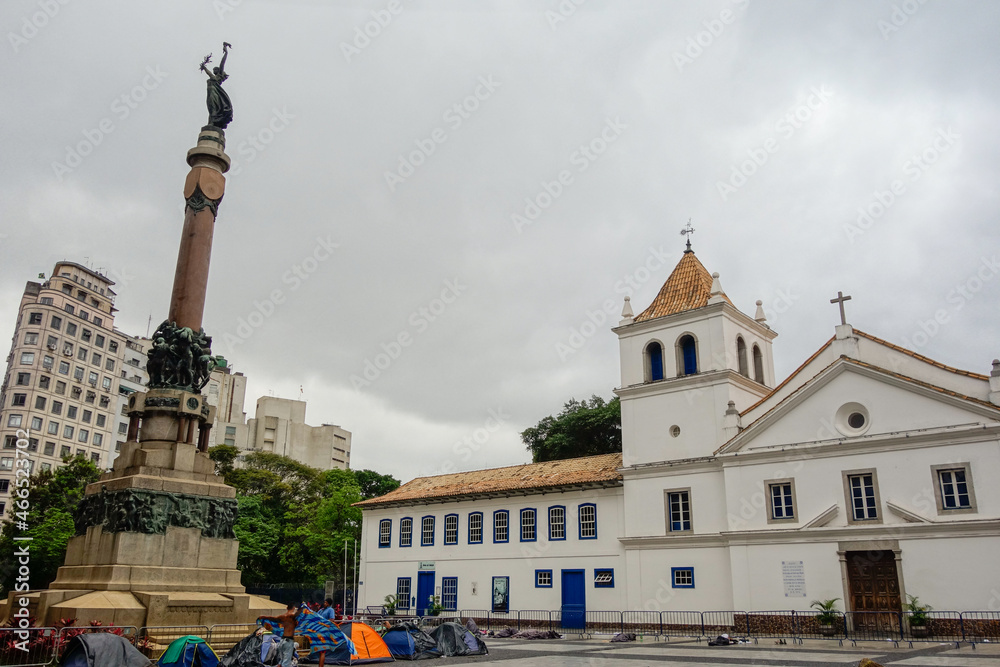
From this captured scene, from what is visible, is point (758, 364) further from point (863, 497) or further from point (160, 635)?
point (160, 635)

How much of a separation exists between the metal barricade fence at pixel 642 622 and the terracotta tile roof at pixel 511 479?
192 inches

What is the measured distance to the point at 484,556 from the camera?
108ft

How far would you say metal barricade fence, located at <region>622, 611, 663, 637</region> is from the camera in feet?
85.8

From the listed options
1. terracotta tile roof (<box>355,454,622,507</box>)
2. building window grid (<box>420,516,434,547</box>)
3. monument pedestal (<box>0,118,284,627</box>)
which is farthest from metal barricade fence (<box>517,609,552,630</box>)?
monument pedestal (<box>0,118,284,627</box>)

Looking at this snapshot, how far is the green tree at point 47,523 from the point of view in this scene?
3450 centimetres

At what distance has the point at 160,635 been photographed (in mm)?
12734

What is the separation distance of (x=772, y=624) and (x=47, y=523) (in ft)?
104

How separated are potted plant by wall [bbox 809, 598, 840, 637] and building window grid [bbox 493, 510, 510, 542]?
13.6 meters

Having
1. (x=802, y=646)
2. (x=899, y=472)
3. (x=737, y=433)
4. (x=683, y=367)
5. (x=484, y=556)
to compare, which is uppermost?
(x=683, y=367)

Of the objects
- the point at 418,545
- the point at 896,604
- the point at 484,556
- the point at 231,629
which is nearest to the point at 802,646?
the point at 896,604

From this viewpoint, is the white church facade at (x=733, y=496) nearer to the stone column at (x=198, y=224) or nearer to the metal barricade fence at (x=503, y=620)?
the metal barricade fence at (x=503, y=620)

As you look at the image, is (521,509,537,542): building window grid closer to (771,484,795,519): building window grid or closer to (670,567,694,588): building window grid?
(670,567,694,588): building window grid

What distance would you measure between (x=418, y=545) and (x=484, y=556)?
13.2 feet

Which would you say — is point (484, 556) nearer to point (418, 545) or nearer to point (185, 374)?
point (418, 545)
